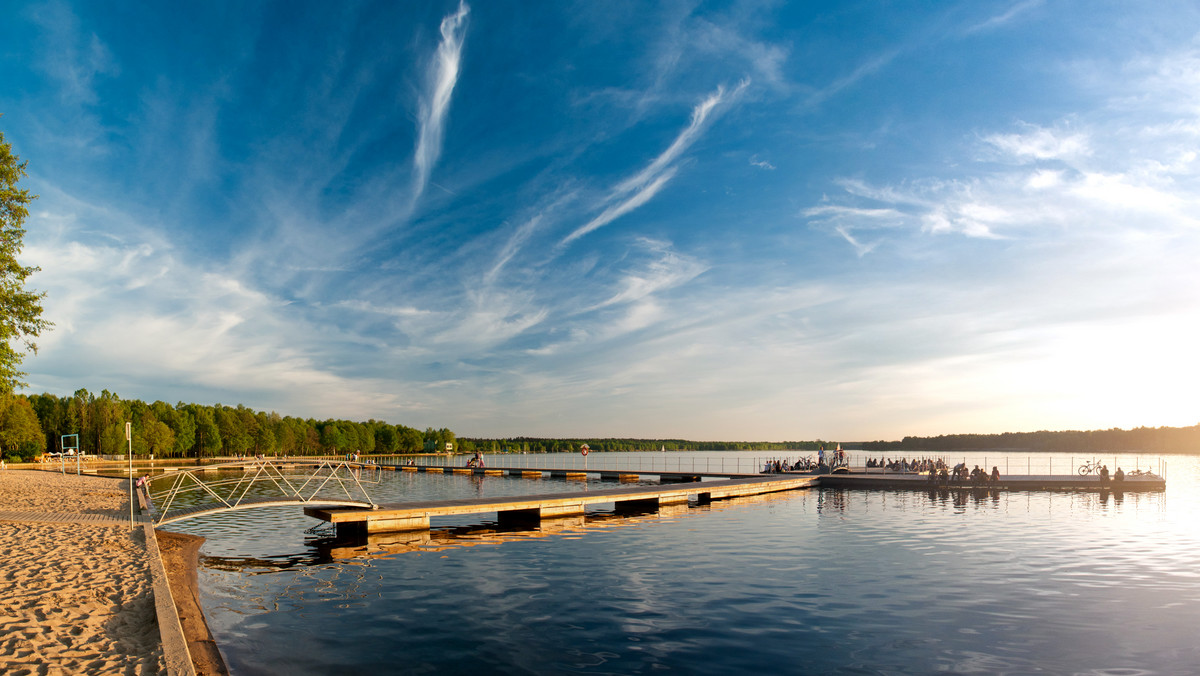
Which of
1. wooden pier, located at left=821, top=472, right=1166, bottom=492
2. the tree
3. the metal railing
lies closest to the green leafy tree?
the metal railing

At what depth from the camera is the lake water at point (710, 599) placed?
11.2m

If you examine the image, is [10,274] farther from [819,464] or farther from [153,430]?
[153,430]

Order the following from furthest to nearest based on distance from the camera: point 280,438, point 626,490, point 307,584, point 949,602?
point 280,438 → point 626,490 → point 307,584 → point 949,602

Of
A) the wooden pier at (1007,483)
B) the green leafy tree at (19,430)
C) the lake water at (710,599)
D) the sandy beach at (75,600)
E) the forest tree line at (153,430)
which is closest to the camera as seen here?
the sandy beach at (75,600)

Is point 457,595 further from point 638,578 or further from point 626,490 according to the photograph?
point 626,490

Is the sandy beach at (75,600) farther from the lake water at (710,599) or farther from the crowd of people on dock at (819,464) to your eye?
the crowd of people on dock at (819,464)

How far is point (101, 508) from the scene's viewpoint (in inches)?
1048

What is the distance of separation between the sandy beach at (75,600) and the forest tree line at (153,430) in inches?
3224

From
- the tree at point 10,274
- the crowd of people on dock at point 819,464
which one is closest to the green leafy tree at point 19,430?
the tree at point 10,274

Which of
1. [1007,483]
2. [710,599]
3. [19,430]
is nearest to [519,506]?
[710,599]

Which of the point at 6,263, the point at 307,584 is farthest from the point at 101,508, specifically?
the point at 307,584

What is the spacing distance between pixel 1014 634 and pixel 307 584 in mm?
16017

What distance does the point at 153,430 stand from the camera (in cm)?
9806

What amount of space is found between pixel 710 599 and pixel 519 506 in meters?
15.4
